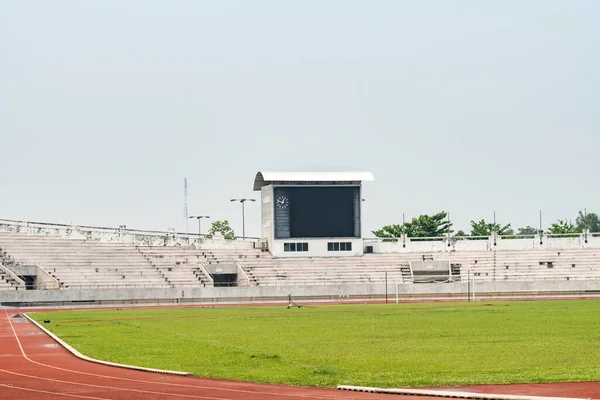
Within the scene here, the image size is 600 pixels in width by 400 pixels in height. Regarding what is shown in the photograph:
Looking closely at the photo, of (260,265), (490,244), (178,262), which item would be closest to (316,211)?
(260,265)

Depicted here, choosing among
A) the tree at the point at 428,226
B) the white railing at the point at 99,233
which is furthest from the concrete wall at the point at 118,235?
the tree at the point at 428,226

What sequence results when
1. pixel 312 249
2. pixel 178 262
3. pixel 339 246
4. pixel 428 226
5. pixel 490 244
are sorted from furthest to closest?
pixel 428 226 < pixel 490 244 < pixel 339 246 < pixel 312 249 < pixel 178 262

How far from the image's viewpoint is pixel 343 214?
118 m

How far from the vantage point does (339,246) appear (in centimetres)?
11975

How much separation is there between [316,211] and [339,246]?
5.38 metres

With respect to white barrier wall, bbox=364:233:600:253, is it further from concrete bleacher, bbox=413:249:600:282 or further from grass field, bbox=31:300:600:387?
grass field, bbox=31:300:600:387

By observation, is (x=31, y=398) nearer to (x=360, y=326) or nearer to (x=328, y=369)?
(x=328, y=369)

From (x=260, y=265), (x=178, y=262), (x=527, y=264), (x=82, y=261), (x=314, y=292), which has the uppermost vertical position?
(x=82, y=261)

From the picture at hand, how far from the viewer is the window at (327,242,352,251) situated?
391ft

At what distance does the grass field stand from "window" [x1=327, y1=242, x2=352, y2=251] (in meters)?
60.1

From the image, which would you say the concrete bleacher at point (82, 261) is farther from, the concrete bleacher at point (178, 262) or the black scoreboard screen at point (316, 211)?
the black scoreboard screen at point (316, 211)

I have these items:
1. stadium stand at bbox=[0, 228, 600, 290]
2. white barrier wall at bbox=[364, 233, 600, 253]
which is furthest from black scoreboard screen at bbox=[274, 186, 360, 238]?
white barrier wall at bbox=[364, 233, 600, 253]

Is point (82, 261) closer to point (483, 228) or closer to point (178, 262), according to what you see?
point (178, 262)

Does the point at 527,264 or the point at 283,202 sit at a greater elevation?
the point at 283,202
